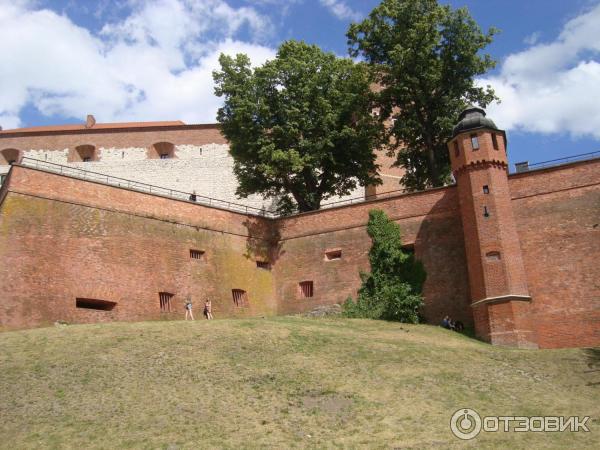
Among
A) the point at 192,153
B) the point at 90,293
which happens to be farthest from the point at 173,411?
the point at 192,153

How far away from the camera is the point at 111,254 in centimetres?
2661

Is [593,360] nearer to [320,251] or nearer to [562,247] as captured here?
[562,247]

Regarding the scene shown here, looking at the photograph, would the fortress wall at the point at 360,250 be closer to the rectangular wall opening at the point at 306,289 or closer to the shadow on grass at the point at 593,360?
the rectangular wall opening at the point at 306,289

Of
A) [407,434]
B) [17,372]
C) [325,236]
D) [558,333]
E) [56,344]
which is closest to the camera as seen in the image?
[407,434]

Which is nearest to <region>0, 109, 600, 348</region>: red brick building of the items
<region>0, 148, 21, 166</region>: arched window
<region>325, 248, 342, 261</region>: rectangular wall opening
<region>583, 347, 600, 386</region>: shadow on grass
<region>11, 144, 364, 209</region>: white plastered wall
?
<region>325, 248, 342, 261</region>: rectangular wall opening

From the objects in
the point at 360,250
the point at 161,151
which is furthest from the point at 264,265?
the point at 161,151

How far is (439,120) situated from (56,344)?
2092 cm

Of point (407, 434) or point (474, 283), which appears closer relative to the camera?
point (407, 434)

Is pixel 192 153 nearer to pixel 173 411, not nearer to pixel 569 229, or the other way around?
pixel 569 229

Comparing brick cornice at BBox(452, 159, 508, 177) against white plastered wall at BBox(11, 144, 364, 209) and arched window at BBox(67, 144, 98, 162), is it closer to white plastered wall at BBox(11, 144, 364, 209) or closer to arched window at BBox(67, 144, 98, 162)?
white plastered wall at BBox(11, 144, 364, 209)

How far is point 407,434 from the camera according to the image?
47.7 ft

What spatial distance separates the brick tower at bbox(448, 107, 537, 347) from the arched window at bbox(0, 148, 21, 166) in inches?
1448

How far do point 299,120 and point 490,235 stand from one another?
448 inches

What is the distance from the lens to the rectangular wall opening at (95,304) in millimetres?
25328
